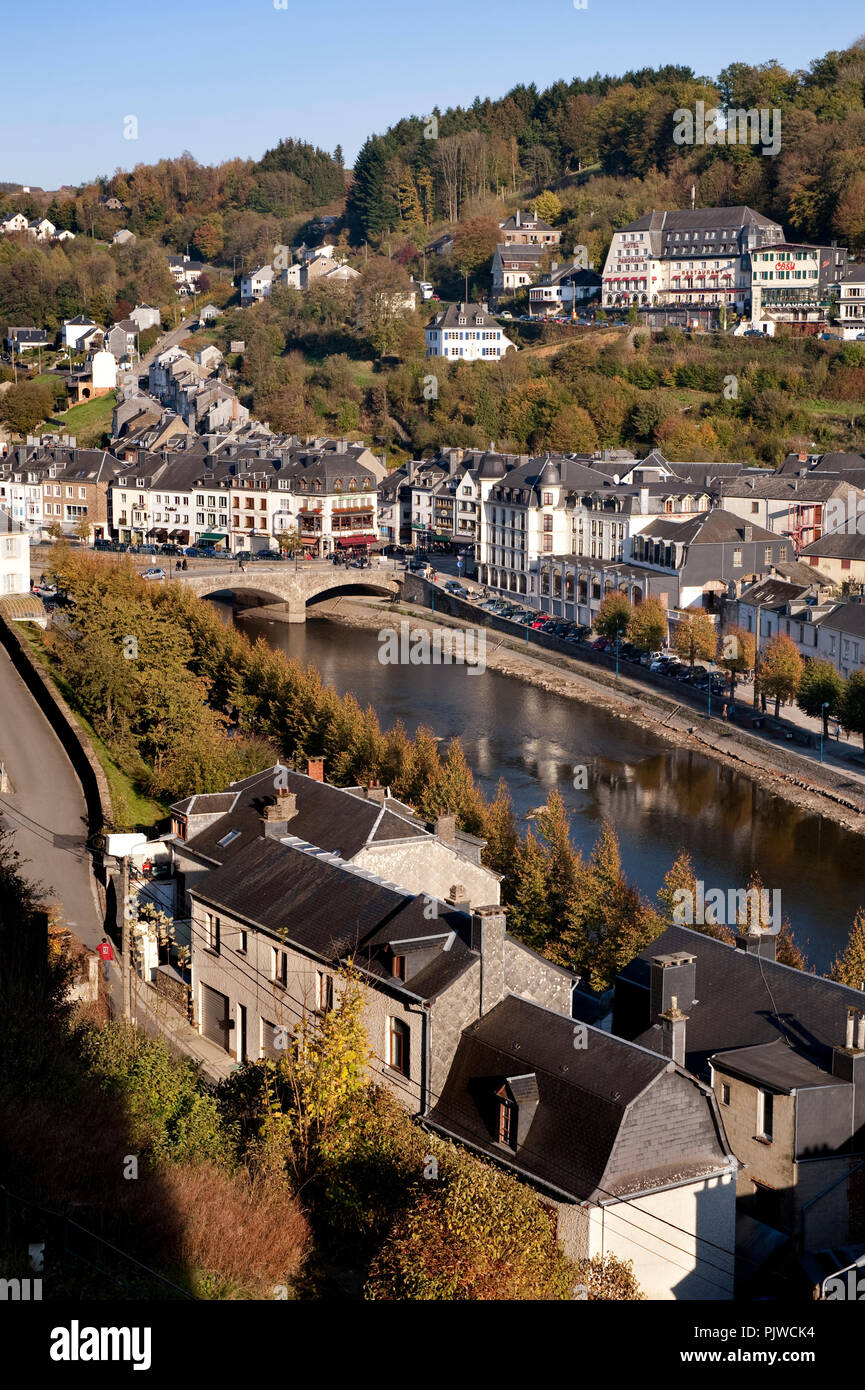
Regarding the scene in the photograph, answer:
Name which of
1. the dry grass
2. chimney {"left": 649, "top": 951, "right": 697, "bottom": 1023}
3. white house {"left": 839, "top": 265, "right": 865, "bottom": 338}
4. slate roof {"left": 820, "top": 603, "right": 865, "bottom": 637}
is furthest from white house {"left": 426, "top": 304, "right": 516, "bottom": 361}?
the dry grass

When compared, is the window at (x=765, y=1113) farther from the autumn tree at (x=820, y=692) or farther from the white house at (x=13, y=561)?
the white house at (x=13, y=561)

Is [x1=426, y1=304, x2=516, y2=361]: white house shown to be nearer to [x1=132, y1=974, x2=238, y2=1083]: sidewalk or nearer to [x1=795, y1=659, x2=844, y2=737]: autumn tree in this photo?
[x1=795, y1=659, x2=844, y2=737]: autumn tree

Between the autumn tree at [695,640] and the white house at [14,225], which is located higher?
the white house at [14,225]

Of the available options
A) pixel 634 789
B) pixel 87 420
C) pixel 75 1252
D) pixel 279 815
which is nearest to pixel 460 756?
pixel 634 789

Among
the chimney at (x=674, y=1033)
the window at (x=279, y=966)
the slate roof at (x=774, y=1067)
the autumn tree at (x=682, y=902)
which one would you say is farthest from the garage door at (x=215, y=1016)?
the slate roof at (x=774, y=1067)

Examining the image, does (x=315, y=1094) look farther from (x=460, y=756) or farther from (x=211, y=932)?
(x=460, y=756)

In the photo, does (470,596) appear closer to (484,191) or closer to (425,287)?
(425,287)
